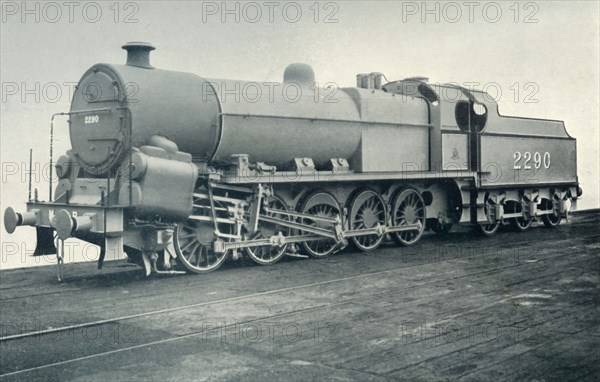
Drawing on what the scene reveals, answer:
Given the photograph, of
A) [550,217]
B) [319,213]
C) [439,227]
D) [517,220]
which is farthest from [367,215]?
[550,217]

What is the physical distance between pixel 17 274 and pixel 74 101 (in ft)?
8.45

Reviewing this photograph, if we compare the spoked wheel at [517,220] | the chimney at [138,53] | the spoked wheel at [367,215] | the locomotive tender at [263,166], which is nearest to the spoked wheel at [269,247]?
the locomotive tender at [263,166]

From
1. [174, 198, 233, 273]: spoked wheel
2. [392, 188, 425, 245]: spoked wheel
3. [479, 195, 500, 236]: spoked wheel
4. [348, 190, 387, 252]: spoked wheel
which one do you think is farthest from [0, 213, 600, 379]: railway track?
[479, 195, 500, 236]: spoked wheel

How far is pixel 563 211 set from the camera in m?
15.3

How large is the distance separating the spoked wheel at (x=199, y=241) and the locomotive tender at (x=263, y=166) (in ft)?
0.07

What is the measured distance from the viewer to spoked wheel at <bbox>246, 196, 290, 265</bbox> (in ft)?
32.2

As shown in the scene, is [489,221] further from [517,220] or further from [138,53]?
[138,53]

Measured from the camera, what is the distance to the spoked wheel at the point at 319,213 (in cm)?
1050

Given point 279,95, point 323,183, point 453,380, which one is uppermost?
point 279,95

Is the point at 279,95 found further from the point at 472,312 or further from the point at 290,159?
the point at 472,312

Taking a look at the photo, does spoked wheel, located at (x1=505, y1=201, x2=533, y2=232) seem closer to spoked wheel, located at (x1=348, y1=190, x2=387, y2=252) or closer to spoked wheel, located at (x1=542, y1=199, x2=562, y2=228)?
spoked wheel, located at (x1=542, y1=199, x2=562, y2=228)

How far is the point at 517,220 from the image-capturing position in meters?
14.3

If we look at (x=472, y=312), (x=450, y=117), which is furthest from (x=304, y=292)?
(x=450, y=117)

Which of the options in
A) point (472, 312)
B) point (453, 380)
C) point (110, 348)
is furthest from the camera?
point (472, 312)
